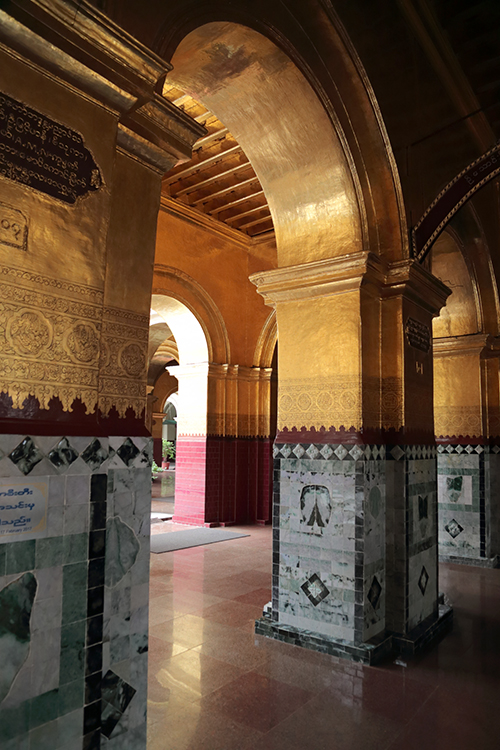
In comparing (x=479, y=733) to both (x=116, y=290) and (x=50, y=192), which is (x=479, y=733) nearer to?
(x=116, y=290)

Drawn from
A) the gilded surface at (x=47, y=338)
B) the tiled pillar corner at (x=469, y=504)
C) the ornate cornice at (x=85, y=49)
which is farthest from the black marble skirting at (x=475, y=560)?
the ornate cornice at (x=85, y=49)

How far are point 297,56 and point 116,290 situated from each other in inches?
97.3

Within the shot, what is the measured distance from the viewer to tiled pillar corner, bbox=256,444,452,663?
3.93m

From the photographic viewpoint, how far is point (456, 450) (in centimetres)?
736

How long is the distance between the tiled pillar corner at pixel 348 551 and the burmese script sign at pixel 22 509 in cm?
252

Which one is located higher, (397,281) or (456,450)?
(397,281)

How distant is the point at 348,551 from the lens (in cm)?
397

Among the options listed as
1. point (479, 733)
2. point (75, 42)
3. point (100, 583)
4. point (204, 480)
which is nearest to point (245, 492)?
point (204, 480)

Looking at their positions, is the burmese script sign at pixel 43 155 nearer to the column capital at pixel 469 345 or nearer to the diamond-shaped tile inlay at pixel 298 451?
the diamond-shaped tile inlay at pixel 298 451

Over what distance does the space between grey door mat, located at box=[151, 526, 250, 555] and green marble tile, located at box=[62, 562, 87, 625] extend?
206 inches

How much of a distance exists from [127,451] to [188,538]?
20.2ft

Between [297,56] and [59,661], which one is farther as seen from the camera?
[297,56]

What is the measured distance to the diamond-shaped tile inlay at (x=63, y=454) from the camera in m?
2.06

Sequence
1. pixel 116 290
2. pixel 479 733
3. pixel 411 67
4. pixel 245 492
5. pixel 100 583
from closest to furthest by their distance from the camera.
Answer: pixel 100 583 → pixel 116 290 → pixel 479 733 → pixel 411 67 → pixel 245 492
